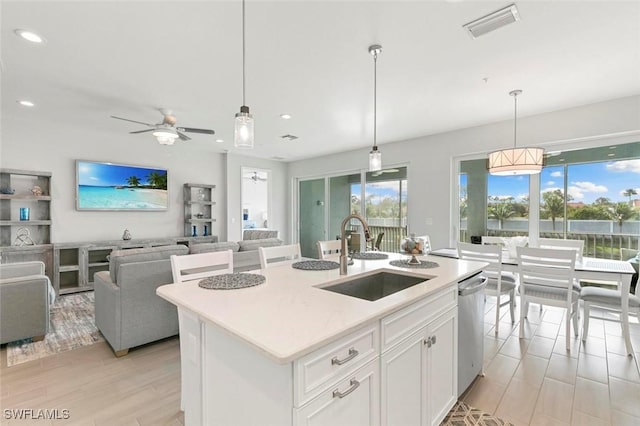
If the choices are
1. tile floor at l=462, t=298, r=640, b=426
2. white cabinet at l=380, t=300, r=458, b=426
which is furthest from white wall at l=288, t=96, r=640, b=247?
white cabinet at l=380, t=300, r=458, b=426

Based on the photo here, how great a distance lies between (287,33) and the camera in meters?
2.27

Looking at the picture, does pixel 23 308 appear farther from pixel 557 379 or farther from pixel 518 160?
pixel 518 160

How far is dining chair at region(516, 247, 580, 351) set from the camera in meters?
2.76

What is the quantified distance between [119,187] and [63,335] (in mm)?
3099

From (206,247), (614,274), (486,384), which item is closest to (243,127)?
(206,247)

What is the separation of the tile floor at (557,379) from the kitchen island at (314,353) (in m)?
0.61

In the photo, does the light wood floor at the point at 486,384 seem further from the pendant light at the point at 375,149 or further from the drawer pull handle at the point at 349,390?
the pendant light at the point at 375,149

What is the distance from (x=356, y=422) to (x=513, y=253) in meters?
3.47

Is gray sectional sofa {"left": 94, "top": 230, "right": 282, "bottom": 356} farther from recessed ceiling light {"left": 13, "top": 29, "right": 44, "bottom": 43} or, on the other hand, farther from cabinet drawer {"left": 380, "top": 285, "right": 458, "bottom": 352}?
cabinet drawer {"left": 380, "top": 285, "right": 458, "bottom": 352}

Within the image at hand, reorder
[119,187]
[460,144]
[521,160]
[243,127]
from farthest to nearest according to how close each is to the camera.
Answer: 1. [119,187]
2. [460,144]
3. [521,160]
4. [243,127]

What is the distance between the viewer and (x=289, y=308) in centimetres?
126

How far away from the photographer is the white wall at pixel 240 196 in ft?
22.4

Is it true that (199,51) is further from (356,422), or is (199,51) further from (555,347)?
(555,347)

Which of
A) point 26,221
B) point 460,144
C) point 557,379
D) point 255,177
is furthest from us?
point 255,177
